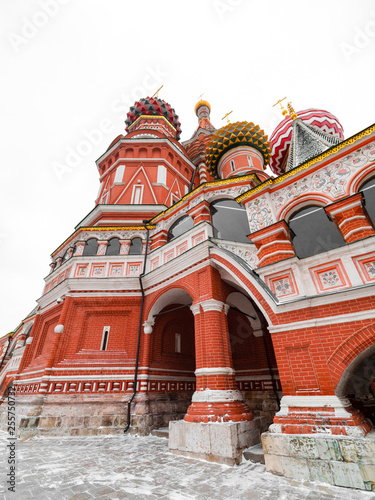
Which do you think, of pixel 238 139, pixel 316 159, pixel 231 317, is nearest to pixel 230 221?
pixel 316 159

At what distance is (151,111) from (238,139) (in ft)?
36.8

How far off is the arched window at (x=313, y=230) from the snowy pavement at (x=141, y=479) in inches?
178

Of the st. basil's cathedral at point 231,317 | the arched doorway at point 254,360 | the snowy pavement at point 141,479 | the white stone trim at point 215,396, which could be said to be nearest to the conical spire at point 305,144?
the st. basil's cathedral at point 231,317

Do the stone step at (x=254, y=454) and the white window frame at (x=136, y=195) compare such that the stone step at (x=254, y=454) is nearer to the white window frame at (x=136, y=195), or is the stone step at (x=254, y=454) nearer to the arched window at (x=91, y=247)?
the arched window at (x=91, y=247)

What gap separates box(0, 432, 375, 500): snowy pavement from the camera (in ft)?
10.9

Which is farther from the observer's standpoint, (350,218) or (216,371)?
(216,371)

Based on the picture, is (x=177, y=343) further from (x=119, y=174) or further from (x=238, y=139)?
(x=238, y=139)

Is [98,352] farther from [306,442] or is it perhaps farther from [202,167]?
[202,167]

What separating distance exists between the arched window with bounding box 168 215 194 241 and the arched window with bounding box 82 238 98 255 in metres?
3.46

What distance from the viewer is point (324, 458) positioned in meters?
3.68

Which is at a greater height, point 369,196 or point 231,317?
point 369,196

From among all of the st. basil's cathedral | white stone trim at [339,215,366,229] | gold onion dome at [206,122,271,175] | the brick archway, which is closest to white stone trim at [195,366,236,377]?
the st. basil's cathedral

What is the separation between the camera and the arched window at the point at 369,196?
5.56 metres

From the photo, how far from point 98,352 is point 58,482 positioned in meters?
5.07
